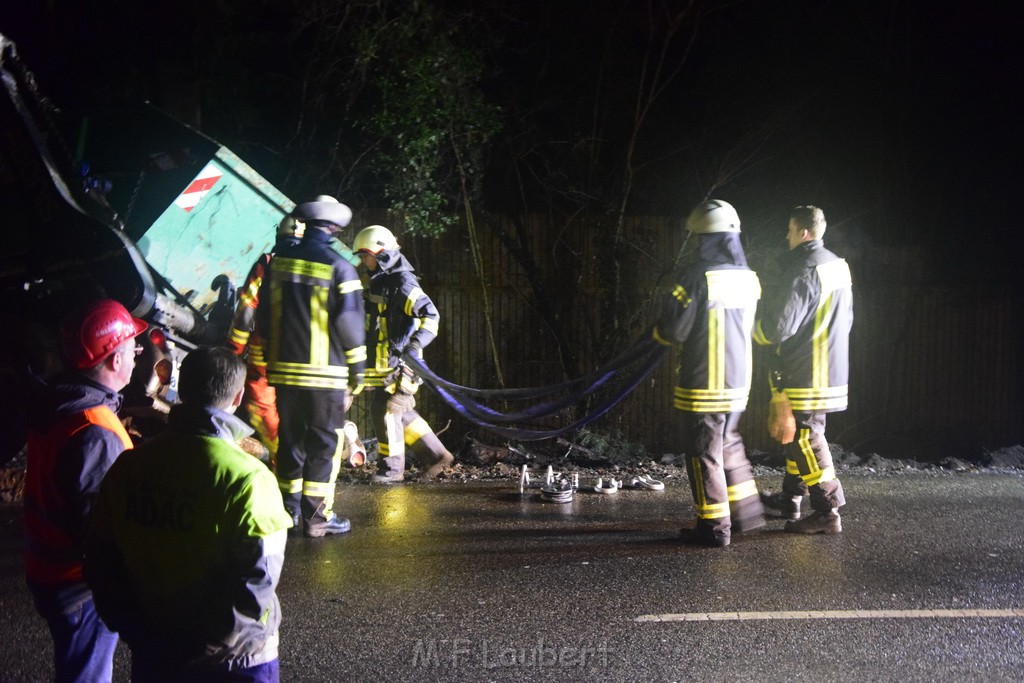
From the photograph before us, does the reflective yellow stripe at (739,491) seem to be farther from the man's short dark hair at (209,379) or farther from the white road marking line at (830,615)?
the man's short dark hair at (209,379)

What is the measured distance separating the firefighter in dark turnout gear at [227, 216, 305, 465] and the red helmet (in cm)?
336

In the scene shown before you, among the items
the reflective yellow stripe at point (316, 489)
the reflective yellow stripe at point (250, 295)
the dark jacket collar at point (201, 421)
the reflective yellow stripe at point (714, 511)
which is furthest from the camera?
the reflective yellow stripe at point (250, 295)

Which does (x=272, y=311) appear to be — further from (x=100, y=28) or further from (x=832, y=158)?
(x=832, y=158)

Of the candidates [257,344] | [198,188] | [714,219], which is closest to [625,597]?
[714,219]

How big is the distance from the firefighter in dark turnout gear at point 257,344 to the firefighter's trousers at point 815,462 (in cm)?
355

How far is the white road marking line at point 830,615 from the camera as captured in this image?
4.46 m

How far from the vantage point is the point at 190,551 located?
2266mm

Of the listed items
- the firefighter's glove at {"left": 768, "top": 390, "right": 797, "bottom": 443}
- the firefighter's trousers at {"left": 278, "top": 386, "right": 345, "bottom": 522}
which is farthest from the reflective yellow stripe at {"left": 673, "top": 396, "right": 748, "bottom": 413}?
the firefighter's trousers at {"left": 278, "top": 386, "right": 345, "bottom": 522}

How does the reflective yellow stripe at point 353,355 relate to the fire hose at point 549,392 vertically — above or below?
above

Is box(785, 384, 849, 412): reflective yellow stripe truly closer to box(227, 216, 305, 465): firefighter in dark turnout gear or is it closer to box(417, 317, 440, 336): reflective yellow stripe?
box(417, 317, 440, 336): reflective yellow stripe

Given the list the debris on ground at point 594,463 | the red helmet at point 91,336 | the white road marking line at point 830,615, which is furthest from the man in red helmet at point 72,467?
the debris on ground at point 594,463

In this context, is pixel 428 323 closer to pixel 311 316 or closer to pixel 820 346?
pixel 311 316

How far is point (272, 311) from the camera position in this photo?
5.91 metres

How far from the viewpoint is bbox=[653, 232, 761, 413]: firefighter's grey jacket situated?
223 inches
